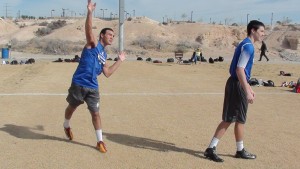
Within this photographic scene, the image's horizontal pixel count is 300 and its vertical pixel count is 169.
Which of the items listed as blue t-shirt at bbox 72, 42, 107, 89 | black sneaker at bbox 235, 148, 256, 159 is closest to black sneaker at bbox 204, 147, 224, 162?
black sneaker at bbox 235, 148, 256, 159

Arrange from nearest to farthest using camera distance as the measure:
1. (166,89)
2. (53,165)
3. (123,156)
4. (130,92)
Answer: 1. (53,165)
2. (123,156)
3. (130,92)
4. (166,89)

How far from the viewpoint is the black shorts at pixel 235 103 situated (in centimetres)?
520

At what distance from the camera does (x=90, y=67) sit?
5527 mm

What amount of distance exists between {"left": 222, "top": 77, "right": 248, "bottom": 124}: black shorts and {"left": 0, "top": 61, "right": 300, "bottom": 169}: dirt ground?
62 cm

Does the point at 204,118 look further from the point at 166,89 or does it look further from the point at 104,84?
the point at 104,84

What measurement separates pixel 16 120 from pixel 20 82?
6.24 metres

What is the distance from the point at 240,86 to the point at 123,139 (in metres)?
2.19

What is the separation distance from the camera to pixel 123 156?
551cm

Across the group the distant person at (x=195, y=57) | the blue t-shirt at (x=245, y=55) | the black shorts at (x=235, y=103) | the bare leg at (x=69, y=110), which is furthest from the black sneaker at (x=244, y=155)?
the distant person at (x=195, y=57)

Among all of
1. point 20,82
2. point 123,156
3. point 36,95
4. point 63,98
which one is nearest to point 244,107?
point 123,156

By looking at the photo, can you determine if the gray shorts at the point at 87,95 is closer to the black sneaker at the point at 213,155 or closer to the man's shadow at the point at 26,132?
the man's shadow at the point at 26,132

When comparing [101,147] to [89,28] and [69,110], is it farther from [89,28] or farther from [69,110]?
[89,28]

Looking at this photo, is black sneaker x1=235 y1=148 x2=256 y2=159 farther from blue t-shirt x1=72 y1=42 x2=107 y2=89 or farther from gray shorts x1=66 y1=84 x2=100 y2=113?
blue t-shirt x1=72 y1=42 x2=107 y2=89

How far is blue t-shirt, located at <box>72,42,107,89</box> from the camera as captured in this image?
5.52m
